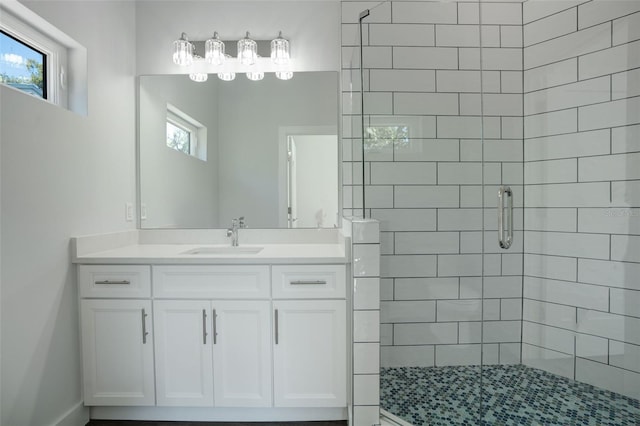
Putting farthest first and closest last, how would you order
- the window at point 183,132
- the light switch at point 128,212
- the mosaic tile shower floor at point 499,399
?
the window at point 183,132, the light switch at point 128,212, the mosaic tile shower floor at point 499,399

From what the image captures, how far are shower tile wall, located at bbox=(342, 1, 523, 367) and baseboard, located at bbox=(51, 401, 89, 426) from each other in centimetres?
151

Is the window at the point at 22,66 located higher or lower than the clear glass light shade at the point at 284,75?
lower

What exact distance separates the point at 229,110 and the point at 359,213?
3.46ft

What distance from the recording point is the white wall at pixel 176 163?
2.22 meters

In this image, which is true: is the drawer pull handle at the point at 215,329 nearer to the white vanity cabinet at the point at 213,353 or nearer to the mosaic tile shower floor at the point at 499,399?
the white vanity cabinet at the point at 213,353

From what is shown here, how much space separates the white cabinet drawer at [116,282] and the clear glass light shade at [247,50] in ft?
4.38

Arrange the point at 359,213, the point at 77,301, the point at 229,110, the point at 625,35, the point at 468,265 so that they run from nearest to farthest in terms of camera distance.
→ the point at 625,35, the point at 77,301, the point at 468,265, the point at 359,213, the point at 229,110

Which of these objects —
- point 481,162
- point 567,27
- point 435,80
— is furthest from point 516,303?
point 567,27

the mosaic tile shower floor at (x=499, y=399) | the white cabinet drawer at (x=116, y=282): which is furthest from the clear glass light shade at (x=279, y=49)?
the mosaic tile shower floor at (x=499, y=399)

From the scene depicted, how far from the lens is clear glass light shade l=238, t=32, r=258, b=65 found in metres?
2.12

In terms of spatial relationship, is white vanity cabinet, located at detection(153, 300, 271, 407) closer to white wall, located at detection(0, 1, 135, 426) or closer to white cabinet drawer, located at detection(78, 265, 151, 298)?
white cabinet drawer, located at detection(78, 265, 151, 298)

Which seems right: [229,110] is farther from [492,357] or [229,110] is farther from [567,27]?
[492,357]

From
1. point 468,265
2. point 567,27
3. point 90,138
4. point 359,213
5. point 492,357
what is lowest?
point 492,357

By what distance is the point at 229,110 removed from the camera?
2.22 m
